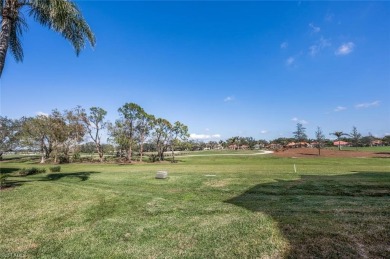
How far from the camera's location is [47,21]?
10.9 m

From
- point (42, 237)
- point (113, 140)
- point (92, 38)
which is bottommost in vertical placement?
point (42, 237)

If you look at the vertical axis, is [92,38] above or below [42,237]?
above

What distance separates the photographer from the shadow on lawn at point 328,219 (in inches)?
193

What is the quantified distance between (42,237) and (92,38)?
30.6ft

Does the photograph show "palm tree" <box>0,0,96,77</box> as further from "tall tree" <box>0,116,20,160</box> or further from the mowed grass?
"tall tree" <box>0,116,20,160</box>

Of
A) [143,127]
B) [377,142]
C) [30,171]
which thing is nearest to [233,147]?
[377,142]

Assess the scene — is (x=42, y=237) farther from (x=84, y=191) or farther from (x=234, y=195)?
(x=234, y=195)

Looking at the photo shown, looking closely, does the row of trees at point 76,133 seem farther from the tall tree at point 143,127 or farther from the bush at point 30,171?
the bush at point 30,171

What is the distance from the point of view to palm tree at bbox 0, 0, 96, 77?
365 inches

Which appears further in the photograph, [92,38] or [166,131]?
[166,131]

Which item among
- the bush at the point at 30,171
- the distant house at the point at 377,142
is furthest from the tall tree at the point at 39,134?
the distant house at the point at 377,142

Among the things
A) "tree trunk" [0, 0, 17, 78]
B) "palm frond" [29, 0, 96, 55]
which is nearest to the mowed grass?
"tree trunk" [0, 0, 17, 78]

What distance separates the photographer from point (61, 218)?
25.8 feet

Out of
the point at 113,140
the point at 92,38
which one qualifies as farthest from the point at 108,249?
the point at 113,140
